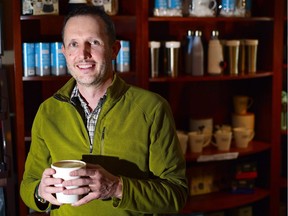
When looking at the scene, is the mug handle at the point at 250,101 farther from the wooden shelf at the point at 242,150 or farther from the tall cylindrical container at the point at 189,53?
the tall cylindrical container at the point at 189,53

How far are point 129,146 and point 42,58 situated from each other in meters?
1.29

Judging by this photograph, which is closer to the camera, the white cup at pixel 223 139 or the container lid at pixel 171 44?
the container lid at pixel 171 44

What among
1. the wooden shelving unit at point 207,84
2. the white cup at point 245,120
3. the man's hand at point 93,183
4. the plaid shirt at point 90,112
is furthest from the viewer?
the white cup at point 245,120

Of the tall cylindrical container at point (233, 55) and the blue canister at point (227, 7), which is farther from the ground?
the blue canister at point (227, 7)

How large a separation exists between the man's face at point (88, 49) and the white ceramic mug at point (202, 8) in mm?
1463

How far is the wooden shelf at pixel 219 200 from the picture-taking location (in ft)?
10.4

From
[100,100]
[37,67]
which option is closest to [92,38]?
[100,100]

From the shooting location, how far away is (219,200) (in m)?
3.28

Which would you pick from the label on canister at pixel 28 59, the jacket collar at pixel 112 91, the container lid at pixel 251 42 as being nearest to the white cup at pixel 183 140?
the container lid at pixel 251 42

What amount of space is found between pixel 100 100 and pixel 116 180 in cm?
29

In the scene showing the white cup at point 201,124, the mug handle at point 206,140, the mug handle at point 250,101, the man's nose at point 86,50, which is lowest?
the mug handle at point 206,140

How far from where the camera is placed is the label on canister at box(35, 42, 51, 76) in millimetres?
2783

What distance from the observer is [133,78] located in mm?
2953

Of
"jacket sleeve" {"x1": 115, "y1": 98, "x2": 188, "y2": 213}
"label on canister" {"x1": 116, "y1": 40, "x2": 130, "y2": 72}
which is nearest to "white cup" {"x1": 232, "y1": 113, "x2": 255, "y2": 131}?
"label on canister" {"x1": 116, "y1": 40, "x2": 130, "y2": 72}
